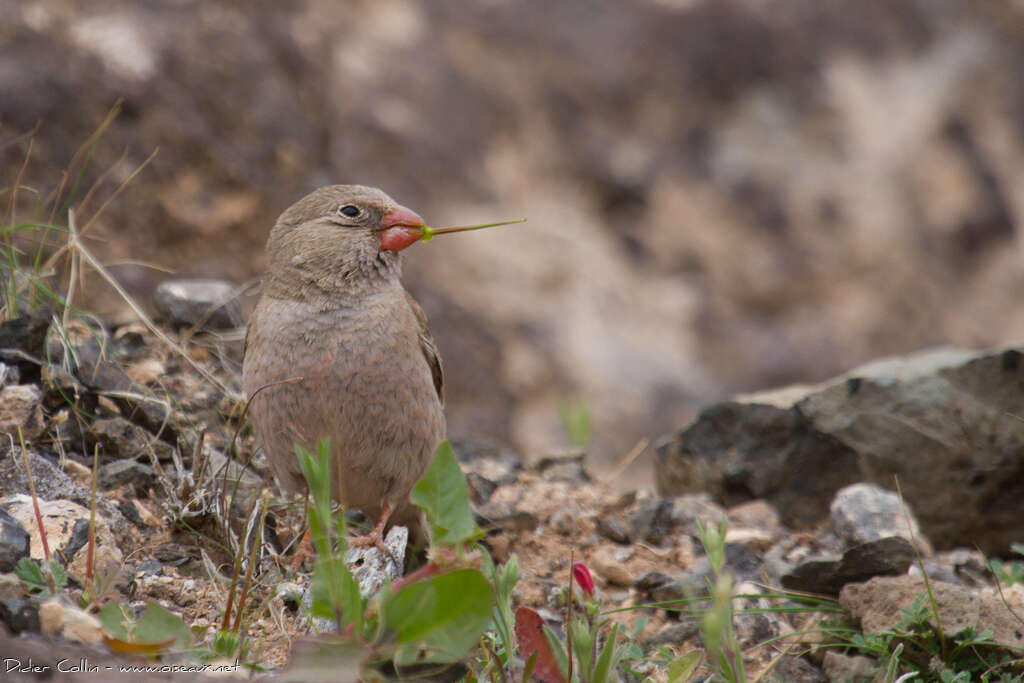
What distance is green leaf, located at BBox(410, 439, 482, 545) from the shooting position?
99.0 inches

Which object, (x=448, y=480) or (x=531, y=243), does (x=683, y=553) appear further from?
(x=531, y=243)

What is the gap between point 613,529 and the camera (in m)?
4.28

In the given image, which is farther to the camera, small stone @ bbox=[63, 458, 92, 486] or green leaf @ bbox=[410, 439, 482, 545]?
small stone @ bbox=[63, 458, 92, 486]

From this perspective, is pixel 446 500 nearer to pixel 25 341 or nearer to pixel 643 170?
pixel 25 341

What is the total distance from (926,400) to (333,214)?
2649 millimetres

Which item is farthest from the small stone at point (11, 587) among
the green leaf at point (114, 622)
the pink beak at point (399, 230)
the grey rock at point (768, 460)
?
the grey rock at point (768, 460)

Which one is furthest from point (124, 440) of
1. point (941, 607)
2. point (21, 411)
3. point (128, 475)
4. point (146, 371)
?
point (941, 607)

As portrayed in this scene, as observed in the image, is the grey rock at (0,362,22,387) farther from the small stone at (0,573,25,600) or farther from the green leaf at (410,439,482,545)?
the green leaf at (410,439,482,545)

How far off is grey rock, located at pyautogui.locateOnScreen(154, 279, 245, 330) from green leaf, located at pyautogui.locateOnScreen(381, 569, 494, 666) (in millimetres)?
2714

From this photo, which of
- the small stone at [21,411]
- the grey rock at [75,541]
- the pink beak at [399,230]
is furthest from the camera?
the pink beak at [399,230]

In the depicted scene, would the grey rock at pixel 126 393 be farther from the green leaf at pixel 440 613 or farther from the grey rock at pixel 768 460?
the grey rock at pixel 768 460

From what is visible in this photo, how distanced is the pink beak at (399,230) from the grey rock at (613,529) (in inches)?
55.0

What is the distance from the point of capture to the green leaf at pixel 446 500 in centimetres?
252

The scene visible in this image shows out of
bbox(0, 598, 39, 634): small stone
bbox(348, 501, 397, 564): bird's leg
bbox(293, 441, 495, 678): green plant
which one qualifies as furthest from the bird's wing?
bbox(0, 598, 39, 634): small stone
